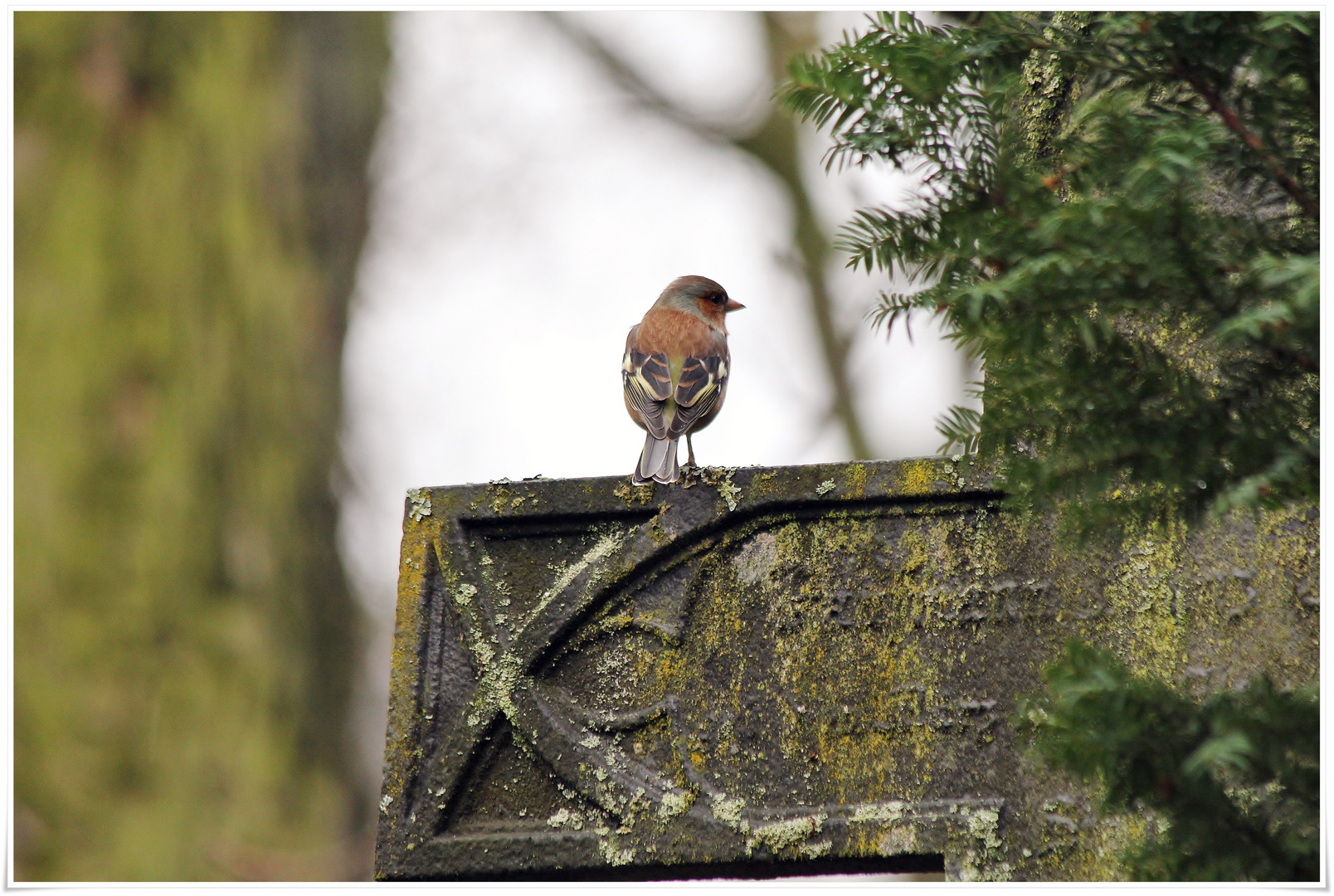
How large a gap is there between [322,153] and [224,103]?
599mm

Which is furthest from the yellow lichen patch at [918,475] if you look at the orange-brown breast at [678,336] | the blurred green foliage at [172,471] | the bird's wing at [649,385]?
the blurred green foliage at [172,471]

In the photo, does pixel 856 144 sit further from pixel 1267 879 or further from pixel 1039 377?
pixel 1267 879

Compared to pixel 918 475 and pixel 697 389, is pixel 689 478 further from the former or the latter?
pixel 697 389

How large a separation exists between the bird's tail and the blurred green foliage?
2341 mm

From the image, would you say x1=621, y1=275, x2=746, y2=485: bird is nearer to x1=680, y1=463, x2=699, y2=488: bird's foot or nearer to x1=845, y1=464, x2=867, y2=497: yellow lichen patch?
x1=680, y1=463, x2=699, y2=488: bird's foot

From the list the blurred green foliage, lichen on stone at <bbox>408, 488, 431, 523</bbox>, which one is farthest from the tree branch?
the blurred green foliage

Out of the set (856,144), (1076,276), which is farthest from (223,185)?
(1076,276)

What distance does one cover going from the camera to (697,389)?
13.0 ft

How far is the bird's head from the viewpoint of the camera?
5176mm

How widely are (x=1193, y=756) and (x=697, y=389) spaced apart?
292cm

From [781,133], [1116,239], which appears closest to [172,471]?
[1116,239]

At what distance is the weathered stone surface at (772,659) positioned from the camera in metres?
2.23

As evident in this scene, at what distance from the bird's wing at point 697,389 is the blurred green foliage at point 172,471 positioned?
85.7 inches

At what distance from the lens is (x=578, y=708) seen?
2.48 meters
